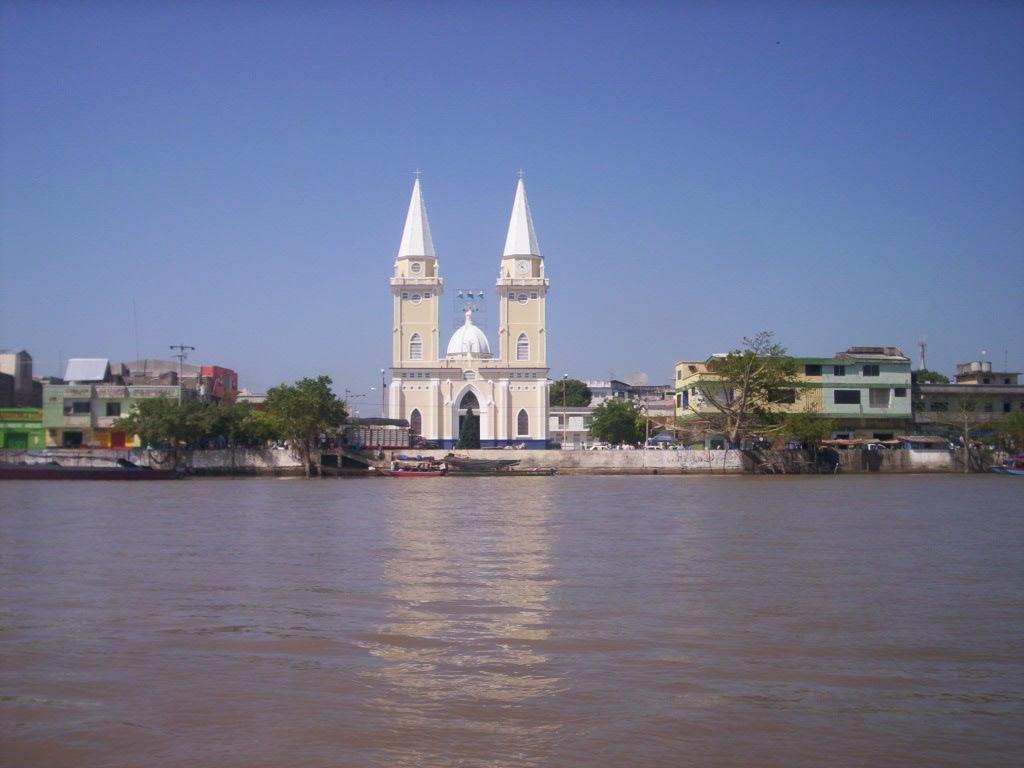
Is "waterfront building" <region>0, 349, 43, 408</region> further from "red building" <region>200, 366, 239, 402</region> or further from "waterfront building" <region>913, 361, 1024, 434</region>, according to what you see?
"waterfront building" <region>913, 361, 1024, 434</region>

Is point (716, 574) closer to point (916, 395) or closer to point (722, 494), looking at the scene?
point (722, 494)

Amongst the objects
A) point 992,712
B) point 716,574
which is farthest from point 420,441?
point 992,712

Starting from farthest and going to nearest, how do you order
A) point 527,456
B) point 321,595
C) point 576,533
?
point 527,456
point 576,533
point 321,595

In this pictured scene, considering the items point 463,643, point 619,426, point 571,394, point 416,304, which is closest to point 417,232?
point 416,304

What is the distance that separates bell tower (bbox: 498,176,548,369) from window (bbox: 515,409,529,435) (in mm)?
3307

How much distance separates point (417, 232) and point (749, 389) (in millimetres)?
25532

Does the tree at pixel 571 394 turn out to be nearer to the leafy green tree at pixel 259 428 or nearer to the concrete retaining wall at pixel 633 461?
the concrete retaining wall at pixel 633 461

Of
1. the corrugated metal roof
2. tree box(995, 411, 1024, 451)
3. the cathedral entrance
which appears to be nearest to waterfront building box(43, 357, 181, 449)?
the corrugated metal roof

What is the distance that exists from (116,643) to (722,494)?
24.2 metres

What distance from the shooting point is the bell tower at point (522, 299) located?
6303 cm

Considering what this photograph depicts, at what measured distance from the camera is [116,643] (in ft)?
30.8

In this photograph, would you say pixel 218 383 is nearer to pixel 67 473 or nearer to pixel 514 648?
pixel 67 473

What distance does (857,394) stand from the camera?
4975 centimetres

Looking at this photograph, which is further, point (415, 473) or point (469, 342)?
point (469, 342)
